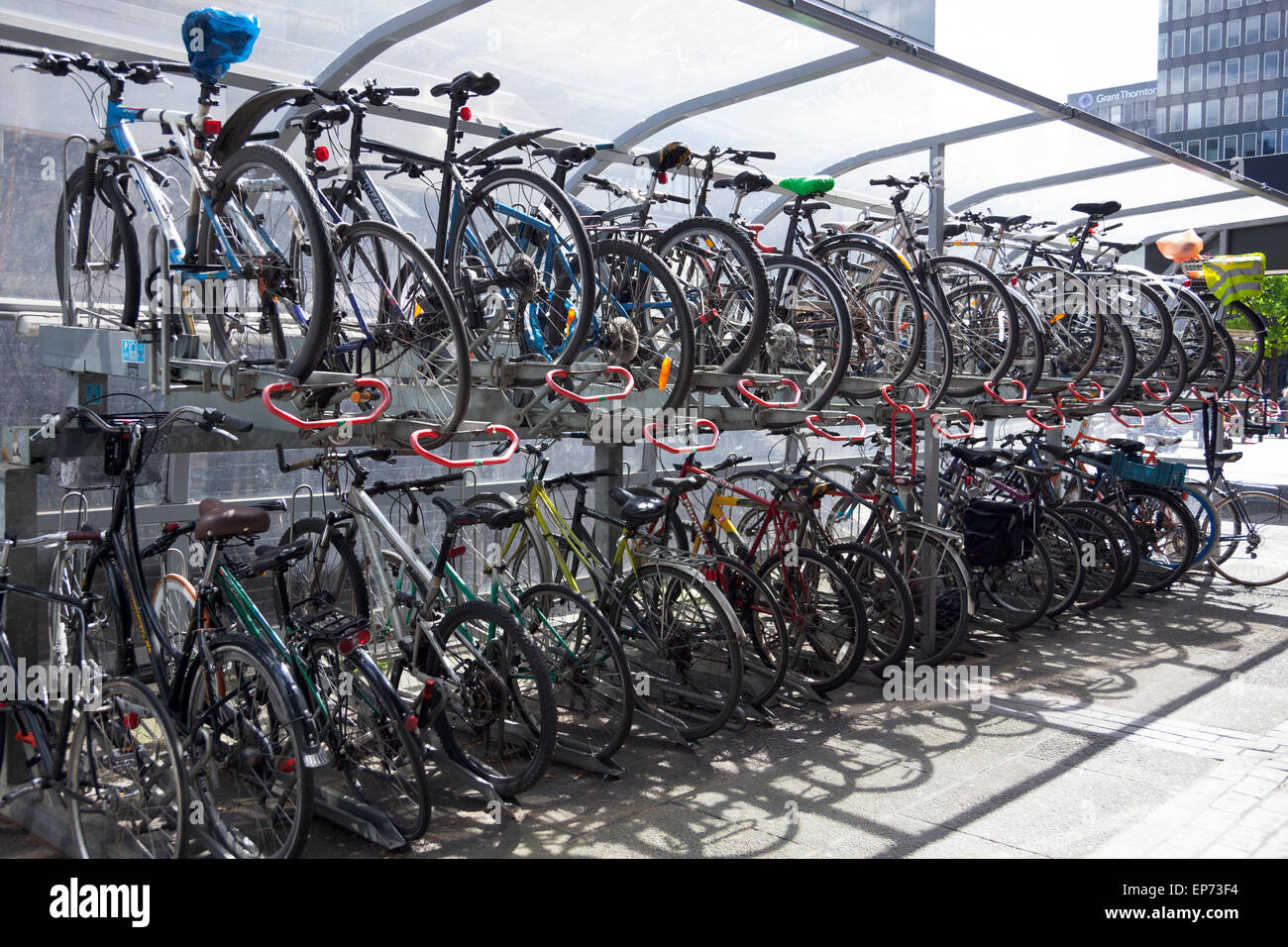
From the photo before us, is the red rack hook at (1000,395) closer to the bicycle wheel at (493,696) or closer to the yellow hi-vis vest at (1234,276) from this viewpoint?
the yellow hi-vis vest at (1234,276)

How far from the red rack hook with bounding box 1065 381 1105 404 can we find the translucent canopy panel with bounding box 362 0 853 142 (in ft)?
10.7

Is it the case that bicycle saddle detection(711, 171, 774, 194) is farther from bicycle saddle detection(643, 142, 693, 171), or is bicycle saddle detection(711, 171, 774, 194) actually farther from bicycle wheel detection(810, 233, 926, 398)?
bicycle wheel detection(810, 233, 926, 398)

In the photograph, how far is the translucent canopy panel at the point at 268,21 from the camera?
488 cm

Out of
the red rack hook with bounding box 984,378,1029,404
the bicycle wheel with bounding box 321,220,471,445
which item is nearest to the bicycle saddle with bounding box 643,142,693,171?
the bicycle wheel with bounding box 321,220,471,445


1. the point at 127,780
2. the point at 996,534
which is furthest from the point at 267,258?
the point at 996,534

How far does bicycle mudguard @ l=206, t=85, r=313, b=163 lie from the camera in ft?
12.3

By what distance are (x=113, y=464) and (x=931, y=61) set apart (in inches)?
174

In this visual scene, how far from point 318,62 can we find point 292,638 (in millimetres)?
3189

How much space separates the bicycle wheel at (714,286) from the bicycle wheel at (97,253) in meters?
2.39

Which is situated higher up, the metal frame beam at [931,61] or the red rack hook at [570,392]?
the metal frame beam at [931,61]

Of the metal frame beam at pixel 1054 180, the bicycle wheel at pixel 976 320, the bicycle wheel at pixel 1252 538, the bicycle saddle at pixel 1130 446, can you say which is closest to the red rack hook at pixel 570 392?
the bicycle wheel at pixel 976 320

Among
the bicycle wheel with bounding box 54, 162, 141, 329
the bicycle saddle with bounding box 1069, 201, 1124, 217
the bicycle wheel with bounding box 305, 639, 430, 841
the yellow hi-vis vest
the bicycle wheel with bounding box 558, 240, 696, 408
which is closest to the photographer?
the bicycle wheel with bounding box 305, 639, 430, 841
